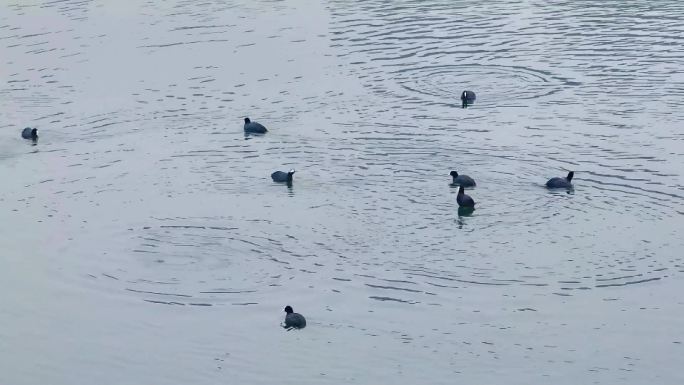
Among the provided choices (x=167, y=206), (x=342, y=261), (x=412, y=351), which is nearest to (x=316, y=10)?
(x=167, y=206)

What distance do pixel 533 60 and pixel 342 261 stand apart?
64.3ft

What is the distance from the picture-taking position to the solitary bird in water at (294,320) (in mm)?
31031

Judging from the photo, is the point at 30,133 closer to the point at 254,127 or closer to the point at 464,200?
the point at 254,127

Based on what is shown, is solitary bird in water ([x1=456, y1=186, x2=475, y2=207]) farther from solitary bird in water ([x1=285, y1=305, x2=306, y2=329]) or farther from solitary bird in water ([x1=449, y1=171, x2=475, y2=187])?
solitary bird in water ([x1=285, y1=305, x2=306, y2=329])

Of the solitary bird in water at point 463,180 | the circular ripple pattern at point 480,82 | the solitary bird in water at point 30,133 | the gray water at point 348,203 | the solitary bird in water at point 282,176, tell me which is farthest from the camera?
the circular ripple pattern at point 480,82

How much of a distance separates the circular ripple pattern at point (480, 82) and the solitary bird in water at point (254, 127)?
6501mm

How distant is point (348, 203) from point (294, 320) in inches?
297

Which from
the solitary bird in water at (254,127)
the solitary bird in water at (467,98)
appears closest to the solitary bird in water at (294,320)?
the solitary bird in water at (254,127)

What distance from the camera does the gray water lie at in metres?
30.8

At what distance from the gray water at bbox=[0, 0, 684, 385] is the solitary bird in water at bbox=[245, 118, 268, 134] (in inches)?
19.9

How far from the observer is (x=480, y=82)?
4903 centimetres

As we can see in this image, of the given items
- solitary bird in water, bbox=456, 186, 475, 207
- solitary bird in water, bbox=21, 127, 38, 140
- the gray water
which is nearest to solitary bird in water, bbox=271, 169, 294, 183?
the gray water

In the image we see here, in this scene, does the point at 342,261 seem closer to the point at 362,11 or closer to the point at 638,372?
the point at 638,372

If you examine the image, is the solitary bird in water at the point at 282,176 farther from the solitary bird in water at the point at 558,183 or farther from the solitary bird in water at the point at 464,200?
the solitary bird in water at the point at 558,183
